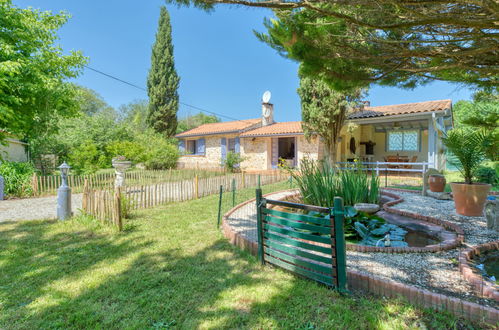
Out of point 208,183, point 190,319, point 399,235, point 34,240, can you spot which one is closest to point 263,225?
point 190,319

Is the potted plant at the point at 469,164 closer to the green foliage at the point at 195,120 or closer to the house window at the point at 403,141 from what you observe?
the house window at the point at 403,141

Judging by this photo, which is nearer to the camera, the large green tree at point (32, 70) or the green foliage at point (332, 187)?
the green foliage at point (332, 187)

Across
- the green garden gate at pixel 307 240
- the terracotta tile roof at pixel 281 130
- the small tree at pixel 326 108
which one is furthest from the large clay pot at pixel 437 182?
the terracotta tile roof at pixel 281 130

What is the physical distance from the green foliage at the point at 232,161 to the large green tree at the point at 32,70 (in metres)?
8.67

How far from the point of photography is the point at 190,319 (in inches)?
87.7

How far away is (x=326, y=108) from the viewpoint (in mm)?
12609

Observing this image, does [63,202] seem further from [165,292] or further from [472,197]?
[472,197]

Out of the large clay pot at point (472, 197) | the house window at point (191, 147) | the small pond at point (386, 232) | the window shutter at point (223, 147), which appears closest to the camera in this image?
the small pond at point (386, 232)

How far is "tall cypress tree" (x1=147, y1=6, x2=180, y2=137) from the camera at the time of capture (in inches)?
1060

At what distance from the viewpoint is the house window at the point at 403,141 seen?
15.5 m

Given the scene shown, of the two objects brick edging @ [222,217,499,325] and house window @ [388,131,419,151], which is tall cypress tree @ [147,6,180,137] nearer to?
house window @ [388,131,419,151]

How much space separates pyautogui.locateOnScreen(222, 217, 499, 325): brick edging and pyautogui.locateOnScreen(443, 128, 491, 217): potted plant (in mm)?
4148

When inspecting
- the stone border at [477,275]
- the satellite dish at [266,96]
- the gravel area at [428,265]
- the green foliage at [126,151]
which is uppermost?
the satellite dish at [266,96]

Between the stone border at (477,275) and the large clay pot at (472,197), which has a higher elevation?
the large clay pot at (472,197)
